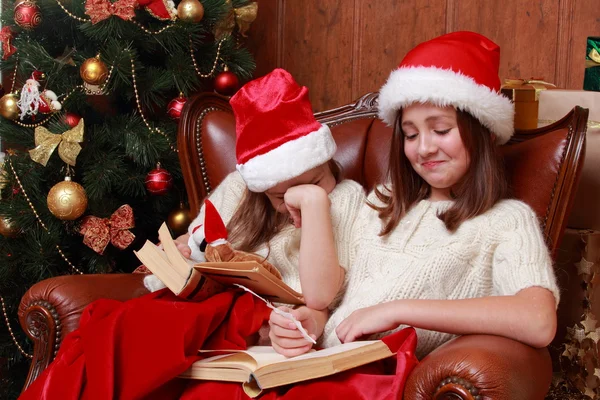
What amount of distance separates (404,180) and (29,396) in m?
0.94

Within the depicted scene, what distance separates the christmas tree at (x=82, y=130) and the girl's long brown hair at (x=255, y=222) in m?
0.71

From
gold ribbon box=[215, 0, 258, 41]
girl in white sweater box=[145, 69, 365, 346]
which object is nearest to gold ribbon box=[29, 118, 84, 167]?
gold ribbon box=[215, 0, 258, 41]

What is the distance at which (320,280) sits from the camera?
4.89ft

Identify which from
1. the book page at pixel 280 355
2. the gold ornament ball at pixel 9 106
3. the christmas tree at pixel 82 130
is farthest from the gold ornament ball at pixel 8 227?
the book page at pixel 280 355

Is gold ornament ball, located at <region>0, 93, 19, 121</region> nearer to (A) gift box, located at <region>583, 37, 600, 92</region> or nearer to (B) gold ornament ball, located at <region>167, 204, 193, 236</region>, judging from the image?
(B) gold ornament ball, located at <region>167, 204, 193, 236</region>

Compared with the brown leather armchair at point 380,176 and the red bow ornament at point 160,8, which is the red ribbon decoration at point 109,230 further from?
the red bow ornament at point 160,8

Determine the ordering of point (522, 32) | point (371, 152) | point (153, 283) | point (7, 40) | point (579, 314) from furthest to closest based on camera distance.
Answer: point (7, 40) → point (522, 32) → point (371, 152) → point (579, 314) → point (153, 283)

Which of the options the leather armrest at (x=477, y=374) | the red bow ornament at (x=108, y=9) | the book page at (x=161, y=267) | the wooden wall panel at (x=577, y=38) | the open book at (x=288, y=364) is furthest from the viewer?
the red bow ornament at (x=108, y=9)

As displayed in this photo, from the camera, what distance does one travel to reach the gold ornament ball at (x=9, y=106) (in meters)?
2.37

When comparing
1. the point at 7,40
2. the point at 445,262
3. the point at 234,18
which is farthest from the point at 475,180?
the point at 7,40

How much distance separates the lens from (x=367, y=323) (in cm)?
131

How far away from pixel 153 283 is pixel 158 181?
0.80 meters

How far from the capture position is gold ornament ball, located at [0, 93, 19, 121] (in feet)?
7.79

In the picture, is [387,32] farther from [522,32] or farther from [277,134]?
[277,134]
